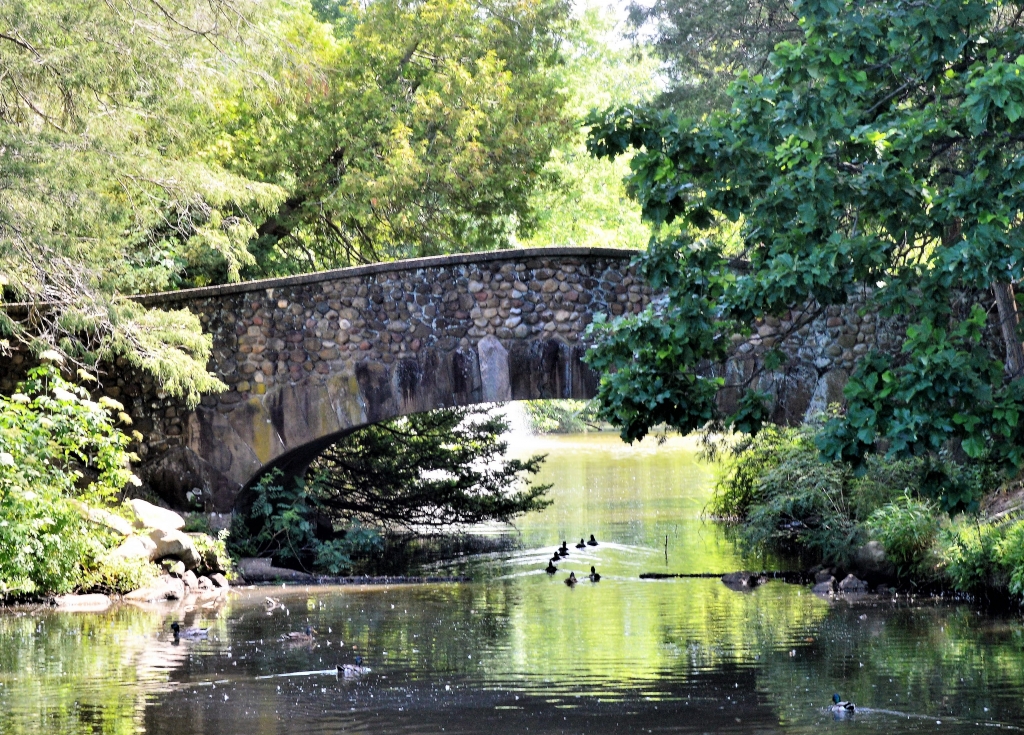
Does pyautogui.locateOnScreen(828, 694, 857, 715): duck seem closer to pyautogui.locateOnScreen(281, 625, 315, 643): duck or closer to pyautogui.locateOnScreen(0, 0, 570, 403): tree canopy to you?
pyautogui.locateOnScreen(281, 625, 315, 643): duck

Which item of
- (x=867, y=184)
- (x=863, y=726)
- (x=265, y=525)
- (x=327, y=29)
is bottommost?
(x=863, y=726)

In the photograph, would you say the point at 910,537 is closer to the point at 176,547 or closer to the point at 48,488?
the point at 176,547

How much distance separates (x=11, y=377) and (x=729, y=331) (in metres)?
8.36

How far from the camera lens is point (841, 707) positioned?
23.0 feet

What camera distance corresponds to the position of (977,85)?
22.6 ft

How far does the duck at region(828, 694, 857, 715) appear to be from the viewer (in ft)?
22.9

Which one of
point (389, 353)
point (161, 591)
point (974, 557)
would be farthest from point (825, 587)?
point (161, 591)

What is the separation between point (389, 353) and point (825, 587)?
477 cm

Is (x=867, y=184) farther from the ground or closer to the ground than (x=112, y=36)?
closer to the ground

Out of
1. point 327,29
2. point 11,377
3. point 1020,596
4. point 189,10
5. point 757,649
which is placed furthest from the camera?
point 327,29

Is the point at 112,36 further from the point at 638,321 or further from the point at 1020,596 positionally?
the point at 1020,596

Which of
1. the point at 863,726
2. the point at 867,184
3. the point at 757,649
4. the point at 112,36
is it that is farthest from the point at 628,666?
the point at 112,36

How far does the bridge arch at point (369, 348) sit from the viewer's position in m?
13.4

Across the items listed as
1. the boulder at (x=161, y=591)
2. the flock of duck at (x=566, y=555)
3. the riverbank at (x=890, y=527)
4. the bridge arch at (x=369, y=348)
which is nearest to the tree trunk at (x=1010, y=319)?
the riverbank at (x=890, y=527)
